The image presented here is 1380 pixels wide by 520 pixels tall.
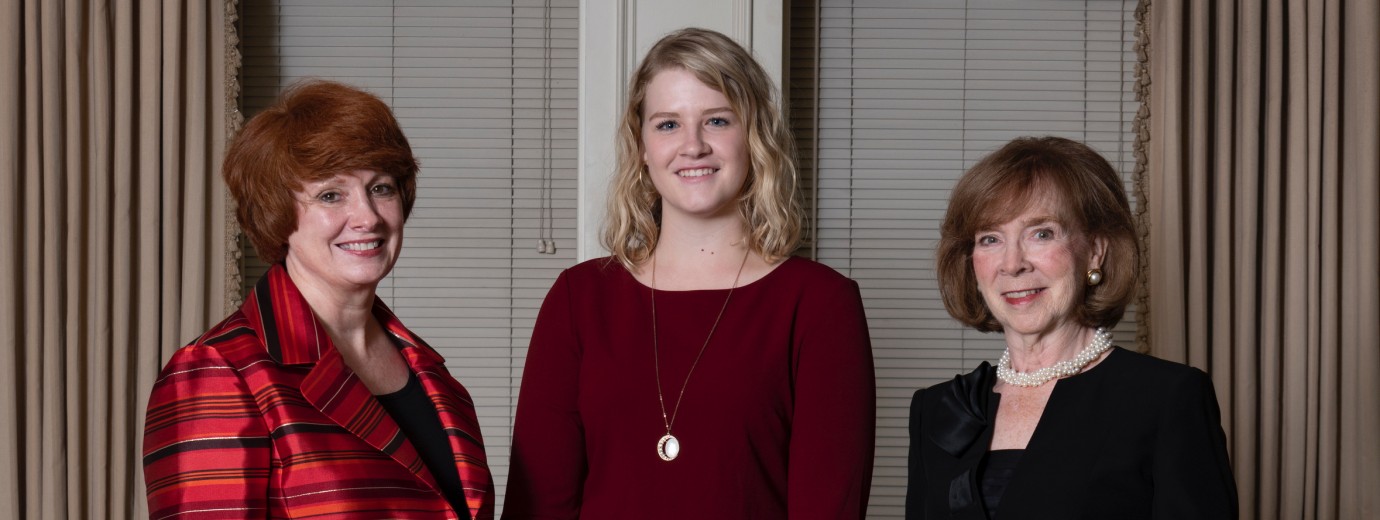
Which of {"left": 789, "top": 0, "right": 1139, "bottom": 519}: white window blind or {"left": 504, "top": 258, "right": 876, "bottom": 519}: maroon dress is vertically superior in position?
{"left": 789, "top": 0, "right": 1139, "bottom": 519}: white window blind

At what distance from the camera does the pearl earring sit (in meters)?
1.63

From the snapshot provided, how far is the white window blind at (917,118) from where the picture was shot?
134 inches

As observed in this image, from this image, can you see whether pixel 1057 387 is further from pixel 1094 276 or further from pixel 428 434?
pixel 428 434

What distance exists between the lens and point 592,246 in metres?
3.15

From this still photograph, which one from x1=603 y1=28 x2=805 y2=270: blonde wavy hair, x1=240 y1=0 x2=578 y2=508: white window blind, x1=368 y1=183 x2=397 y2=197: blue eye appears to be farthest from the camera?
x1=240 y1=0 x2=578 y2=508: white window blind

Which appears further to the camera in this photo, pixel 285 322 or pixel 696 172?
pixel 696 172

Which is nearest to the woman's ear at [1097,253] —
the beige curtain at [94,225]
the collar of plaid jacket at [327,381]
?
the collar of plaid jacket at [327,381]

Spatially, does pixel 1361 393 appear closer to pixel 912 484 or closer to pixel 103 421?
pixel 912 484

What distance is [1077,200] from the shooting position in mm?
1600

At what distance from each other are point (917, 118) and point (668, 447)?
6.55ft

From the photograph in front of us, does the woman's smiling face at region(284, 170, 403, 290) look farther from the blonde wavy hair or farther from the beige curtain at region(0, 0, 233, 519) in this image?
the beige curtain at region(0, 0, 233, 519)

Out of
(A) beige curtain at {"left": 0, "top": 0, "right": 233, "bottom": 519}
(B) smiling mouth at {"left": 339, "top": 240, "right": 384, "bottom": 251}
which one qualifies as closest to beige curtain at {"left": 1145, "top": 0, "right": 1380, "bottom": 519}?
(B) smiling mouth at {"left": 339, "top": 240, "right": 384, "bottom": 251}

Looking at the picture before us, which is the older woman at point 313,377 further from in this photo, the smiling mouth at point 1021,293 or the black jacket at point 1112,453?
the smiling mouth at point 1021,293

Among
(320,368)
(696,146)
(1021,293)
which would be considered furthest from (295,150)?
(1021,293)
